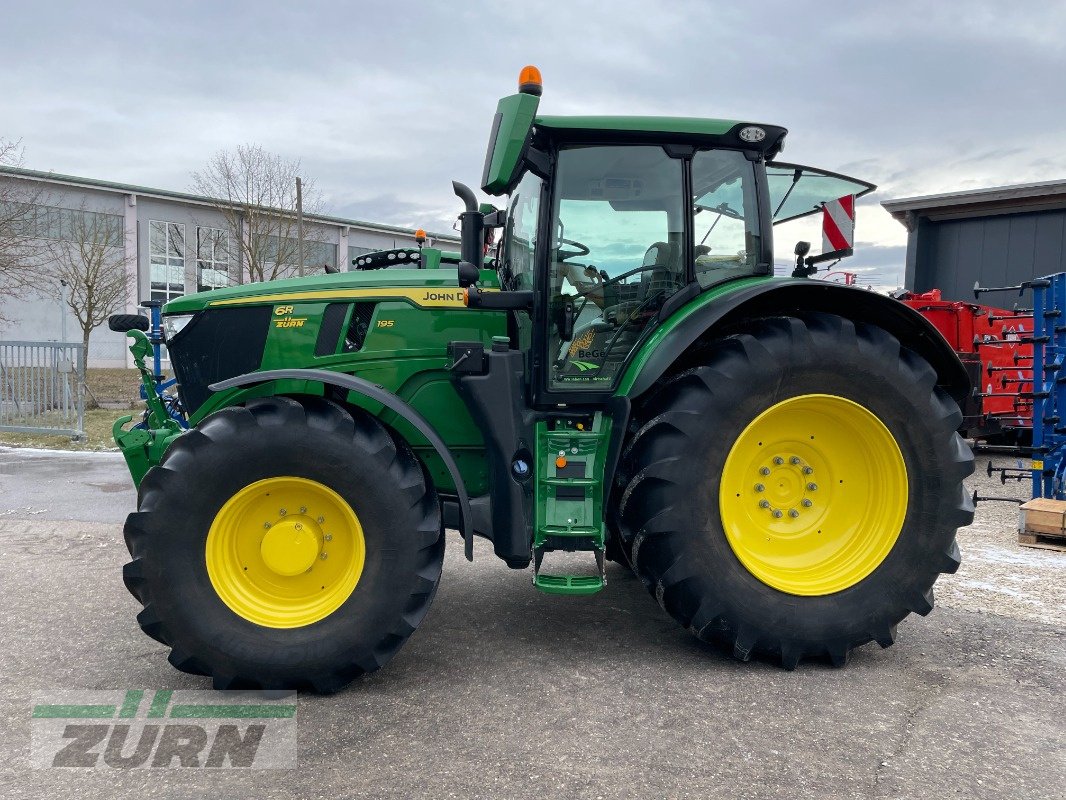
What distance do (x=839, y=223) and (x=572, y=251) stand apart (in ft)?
5.22

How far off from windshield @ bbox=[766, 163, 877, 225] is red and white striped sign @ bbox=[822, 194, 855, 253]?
4 cm

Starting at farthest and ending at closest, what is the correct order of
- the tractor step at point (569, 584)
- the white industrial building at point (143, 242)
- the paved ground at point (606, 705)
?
the white industrial building at point (143, 242) → the tractor step at point (569, 584) → the paved ground at point (606, 705)

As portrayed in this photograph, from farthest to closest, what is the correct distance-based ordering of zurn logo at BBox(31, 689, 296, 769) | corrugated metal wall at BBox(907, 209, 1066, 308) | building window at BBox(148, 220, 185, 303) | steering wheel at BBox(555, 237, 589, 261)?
building window at BBox(148, 220, 185, 303) < corrugated metal wall at BBox(907, 209, 1066, 308) < steering wheel at BBox(555, 237, 589, 261) < zurn logo at BBox(31, 689, 296, 769)

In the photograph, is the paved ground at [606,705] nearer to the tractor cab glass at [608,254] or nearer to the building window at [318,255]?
the tractor cab glass at [608,254]

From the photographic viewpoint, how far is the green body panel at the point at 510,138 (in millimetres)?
2977

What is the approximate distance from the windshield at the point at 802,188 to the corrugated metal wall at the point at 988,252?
11.0 m

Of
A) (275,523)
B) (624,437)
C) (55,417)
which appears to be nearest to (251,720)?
(275,523)

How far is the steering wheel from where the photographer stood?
11.4ft

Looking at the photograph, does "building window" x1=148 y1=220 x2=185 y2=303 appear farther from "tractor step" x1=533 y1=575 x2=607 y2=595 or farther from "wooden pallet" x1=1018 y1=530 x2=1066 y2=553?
"tractor step" x1=533 y1=575 x2=607 y2=595

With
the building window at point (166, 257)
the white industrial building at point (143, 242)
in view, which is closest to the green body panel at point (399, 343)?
the white industrial building at point (143, 242)

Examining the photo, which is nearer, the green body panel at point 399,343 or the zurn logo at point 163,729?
the zurn logo at point 163,729

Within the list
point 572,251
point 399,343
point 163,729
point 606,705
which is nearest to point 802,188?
point 572,251

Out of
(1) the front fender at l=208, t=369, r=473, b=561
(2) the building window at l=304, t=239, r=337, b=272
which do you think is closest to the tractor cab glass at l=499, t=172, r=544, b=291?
(1) the front fender at l=208, t=369, r=473, b=561

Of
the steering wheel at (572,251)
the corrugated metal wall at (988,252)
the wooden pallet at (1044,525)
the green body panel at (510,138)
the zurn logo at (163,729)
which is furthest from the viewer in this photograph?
the corrugated metal wall at (988,252)
